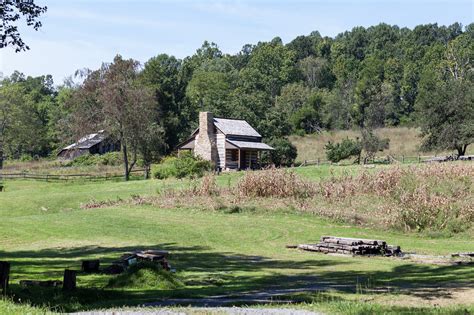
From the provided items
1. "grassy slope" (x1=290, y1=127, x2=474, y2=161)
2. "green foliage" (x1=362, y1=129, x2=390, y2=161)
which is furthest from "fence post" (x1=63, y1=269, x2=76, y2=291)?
"grassy slope" (x1=290, y1=127, x2=474, y2=161)

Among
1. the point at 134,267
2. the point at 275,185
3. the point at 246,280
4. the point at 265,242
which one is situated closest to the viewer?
the point at 134,267

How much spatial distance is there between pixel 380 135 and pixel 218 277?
6911 cm

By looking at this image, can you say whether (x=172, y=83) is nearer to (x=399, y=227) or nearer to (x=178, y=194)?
(x=178, y=194)

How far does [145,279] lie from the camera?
52.6 ft

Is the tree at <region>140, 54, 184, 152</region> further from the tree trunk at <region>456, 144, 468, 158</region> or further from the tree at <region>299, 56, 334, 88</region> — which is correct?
the tree at <region>299, 56, 334, 88</region>

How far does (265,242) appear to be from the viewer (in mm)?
27250

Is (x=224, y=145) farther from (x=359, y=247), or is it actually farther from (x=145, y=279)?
(x=145, y=279)

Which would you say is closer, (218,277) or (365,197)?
(218,277)

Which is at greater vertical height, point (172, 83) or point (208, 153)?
Answer: point (172, 83)

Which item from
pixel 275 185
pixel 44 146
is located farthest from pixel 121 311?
pixel 44 146

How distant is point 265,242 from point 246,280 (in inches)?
388

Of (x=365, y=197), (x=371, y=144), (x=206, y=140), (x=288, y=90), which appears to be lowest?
(x=365, y=197)

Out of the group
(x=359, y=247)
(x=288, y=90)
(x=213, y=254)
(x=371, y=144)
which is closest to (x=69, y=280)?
(x=213, y=254)

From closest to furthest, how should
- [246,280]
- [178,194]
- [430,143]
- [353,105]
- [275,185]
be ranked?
[246,280]
[275,185]
[178,194]
[430,143]
[353,105]
